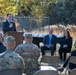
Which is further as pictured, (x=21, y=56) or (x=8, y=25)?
(x=8, y=25)

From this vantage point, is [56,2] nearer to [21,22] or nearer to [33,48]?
[21,22]

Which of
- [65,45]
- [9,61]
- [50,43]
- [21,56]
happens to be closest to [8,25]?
[50,43]

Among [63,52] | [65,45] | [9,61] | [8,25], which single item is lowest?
[63,52]

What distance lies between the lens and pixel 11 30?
46.0 feet

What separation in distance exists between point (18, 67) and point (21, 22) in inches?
921

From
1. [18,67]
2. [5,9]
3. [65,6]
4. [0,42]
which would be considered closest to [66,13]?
[65,6]

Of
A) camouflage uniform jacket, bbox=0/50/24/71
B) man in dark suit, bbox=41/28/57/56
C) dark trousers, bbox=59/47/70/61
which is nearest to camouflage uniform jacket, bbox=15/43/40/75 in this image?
camouflage uniform jacket, bbox=0/50/24/71

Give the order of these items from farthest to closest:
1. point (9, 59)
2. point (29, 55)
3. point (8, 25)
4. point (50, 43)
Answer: point (50, 43) → point (8, 25) → point (29, 55) → point (9, 59)

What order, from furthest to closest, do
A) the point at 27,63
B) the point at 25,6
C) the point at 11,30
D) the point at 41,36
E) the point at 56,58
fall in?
1. the point at 25,6
2. the point at 41,36
3. the point at 11,30
4. the point at 56,58
5. the point at 27,63

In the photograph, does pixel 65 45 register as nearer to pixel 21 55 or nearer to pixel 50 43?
pixel 50 43

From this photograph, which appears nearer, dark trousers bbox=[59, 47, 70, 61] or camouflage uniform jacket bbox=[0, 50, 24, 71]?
camouflage uniform jacket bbox=[0, 50, 24, 71]

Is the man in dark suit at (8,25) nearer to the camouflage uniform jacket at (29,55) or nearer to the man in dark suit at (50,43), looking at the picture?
the man in dark suit at (50,43)

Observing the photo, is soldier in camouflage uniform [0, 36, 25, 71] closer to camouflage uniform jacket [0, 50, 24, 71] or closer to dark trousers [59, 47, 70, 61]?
camouflage uniform jacket [0, 50, 24, 71]

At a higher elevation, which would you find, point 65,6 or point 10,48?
point 10,48
